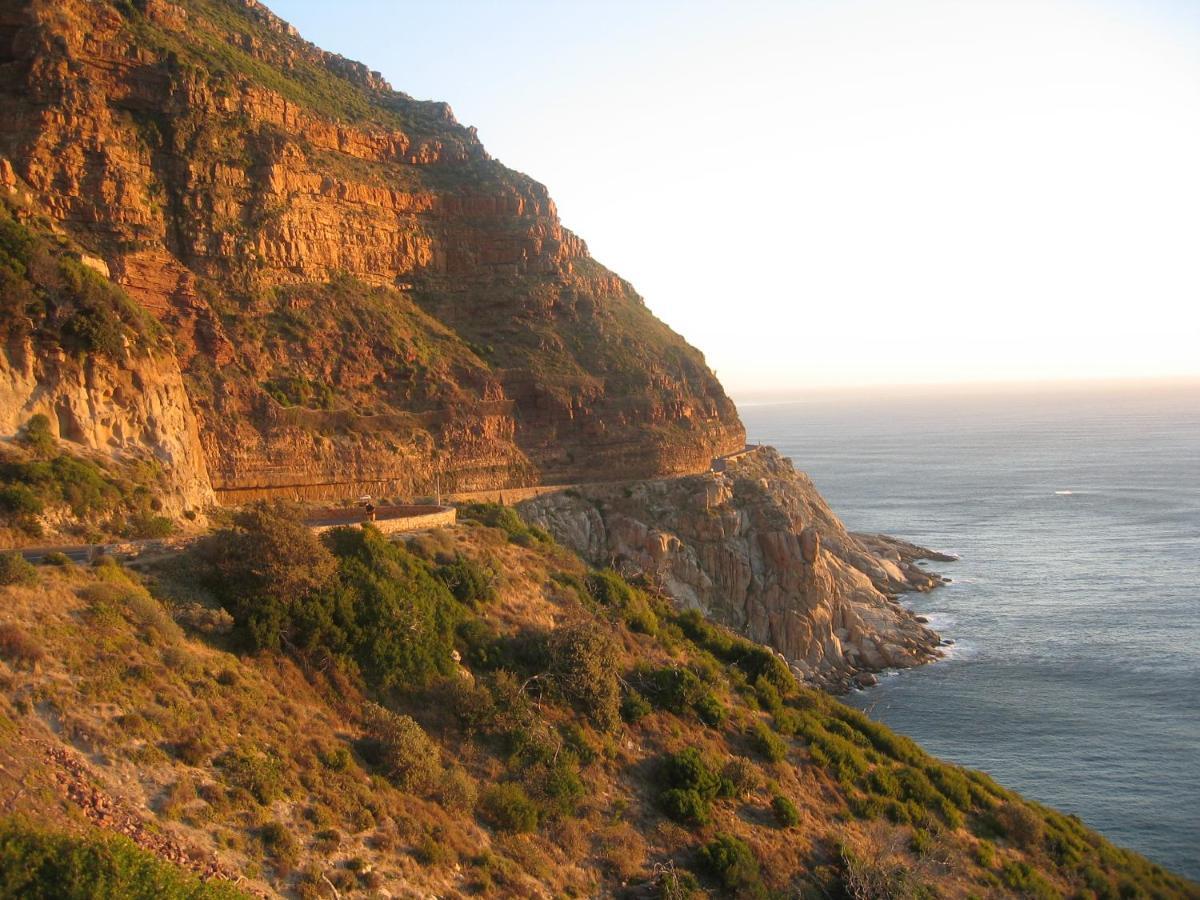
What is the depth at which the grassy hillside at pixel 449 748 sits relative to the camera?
1430 cm

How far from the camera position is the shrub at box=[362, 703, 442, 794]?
17.7 meters

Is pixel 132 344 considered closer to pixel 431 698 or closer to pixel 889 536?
pixel 431 698

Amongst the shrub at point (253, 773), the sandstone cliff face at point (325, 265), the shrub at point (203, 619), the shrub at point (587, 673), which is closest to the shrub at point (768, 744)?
the shrub at point (587, 673)

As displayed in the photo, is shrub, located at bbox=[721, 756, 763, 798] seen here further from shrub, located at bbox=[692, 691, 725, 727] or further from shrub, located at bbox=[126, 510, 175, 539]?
shrub, located at bbox=[126, 510, 175, 539]

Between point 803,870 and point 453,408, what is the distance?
3012 centimetres

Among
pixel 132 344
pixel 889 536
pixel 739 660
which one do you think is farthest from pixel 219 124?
pixel 889 536

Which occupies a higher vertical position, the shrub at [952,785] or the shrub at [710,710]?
the shrub at [710,710]

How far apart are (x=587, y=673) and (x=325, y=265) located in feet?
95.1

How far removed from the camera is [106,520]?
22.7 m

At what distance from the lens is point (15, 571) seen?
16672mm

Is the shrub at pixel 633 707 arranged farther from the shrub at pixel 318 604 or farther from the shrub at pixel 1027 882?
the shrub at pixel 1027 882

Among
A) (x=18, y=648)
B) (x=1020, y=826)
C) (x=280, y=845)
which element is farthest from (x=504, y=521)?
(x=280, y=845)

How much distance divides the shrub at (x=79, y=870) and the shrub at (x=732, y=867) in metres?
11.4

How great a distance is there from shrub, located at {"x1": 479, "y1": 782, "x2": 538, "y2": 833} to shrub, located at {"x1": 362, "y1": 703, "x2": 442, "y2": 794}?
45.7 inches
